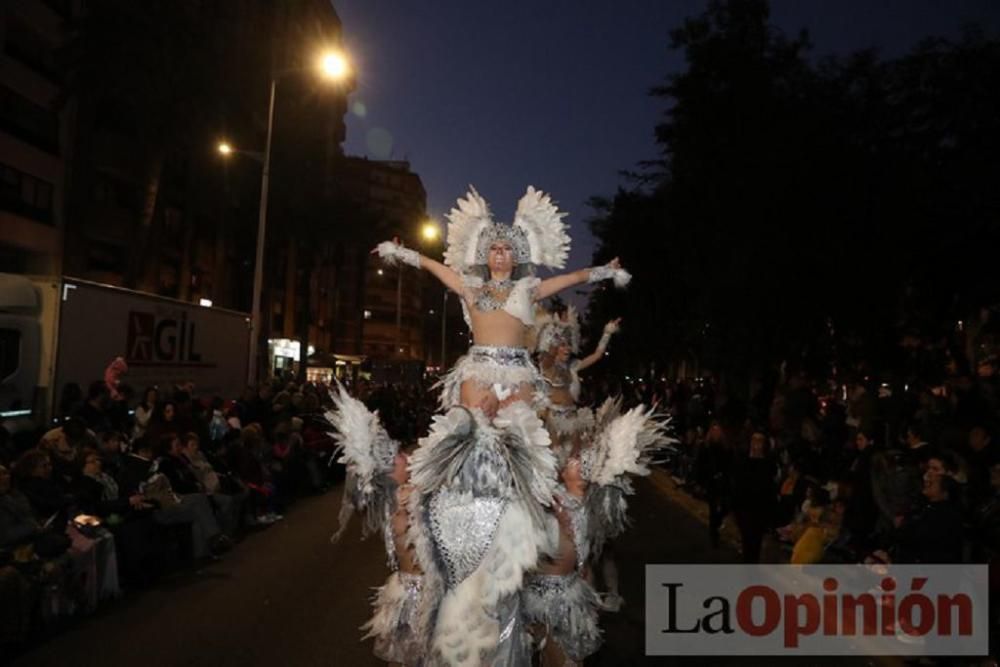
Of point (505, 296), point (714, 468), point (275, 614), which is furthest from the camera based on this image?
point (714, 468)

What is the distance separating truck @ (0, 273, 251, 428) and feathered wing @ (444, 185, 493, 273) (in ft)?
28.3

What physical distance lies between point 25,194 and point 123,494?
70.3 feet

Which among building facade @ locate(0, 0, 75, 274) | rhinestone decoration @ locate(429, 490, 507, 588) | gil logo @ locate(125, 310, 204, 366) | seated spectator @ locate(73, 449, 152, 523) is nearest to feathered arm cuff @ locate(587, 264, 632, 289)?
rhinestone decoration @ locate(429, 490, 507, 588)

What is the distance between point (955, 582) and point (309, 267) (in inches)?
1604

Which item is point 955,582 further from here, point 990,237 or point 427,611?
point 990,237

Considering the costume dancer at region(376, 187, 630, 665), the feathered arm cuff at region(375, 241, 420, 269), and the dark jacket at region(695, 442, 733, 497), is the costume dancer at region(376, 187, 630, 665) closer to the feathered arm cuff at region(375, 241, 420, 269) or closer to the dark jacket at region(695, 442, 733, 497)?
the feathered arm cuff at region(375, 241, 420, 269)

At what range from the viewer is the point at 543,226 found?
18.2 feet

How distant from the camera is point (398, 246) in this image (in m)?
5.46

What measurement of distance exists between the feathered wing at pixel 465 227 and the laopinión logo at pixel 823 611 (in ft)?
12.1

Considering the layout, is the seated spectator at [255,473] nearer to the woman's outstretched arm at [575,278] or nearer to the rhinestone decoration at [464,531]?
the woman's outstretched arm at [575,278]

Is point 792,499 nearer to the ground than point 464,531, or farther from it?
nearer to the ground

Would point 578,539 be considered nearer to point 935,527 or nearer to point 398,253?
point 398,253

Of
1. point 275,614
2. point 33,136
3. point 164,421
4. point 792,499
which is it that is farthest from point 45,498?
point 33,136

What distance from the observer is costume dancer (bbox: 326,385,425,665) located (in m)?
4.64
